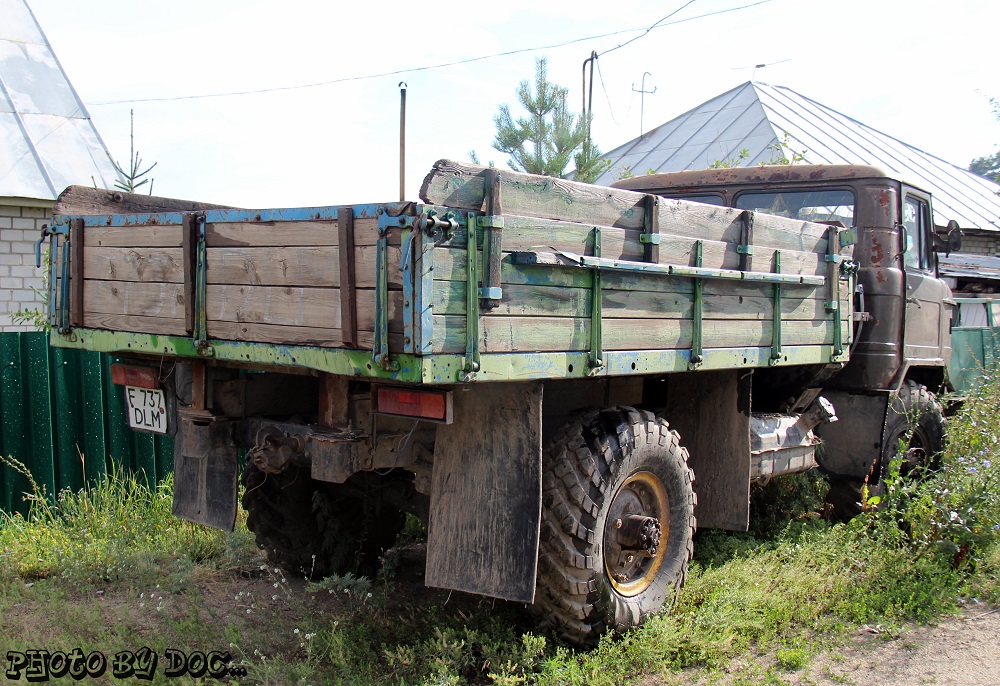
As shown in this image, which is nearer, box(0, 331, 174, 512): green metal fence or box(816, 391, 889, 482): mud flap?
box(816, 391, 889, 482): mud flap

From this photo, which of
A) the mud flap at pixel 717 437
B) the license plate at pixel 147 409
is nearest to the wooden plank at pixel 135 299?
the license plate at pixel 147 409

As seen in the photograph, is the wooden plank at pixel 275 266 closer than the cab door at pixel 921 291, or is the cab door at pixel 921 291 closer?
the wooden plank at pixel 275 266

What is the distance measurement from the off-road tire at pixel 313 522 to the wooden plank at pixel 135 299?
114 centimetres

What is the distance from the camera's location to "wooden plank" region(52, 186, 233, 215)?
4156 mm

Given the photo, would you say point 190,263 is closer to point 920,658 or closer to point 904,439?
point 920,658

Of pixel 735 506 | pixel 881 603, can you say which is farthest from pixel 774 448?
pixel 881 603

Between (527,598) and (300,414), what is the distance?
1.42 m

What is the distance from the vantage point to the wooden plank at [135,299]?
362cm

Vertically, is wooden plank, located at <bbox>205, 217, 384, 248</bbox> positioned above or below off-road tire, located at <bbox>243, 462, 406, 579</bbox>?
above

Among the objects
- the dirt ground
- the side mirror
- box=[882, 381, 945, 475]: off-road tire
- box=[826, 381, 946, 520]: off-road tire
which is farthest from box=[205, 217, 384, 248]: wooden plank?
the side mirror

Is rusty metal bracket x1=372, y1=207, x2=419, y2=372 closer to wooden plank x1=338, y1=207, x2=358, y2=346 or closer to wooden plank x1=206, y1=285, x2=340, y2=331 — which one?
wooden plank x1=338, y1=207, x2=358, y2=346

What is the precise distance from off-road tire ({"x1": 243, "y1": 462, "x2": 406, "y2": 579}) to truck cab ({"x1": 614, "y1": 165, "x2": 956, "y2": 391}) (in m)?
3.18

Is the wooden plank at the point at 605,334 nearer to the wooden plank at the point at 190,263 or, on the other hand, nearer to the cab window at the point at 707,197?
the wooden plank at the point at 190,263

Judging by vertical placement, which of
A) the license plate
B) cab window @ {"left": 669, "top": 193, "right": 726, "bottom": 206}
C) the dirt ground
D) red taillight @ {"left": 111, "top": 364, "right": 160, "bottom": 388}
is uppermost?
cab window @ {"left": 669, "top": 193, "right": 726, "bottom": 206}
